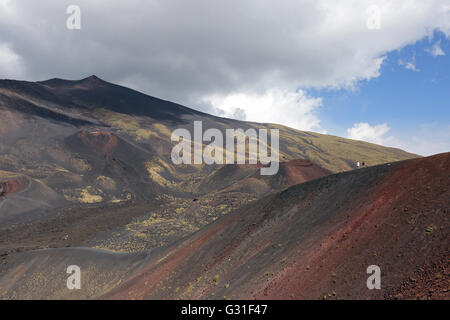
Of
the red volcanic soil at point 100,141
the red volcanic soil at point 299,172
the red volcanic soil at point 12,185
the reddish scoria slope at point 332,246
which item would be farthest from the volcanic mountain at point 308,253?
the red volcanic soil at point 100,141

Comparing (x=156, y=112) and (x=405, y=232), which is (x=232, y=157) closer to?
(x=156, y=112)

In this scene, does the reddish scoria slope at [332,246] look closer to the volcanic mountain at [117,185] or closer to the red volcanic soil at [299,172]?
the volcanic mountain at [117,185]

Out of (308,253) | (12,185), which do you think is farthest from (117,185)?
(308,253)

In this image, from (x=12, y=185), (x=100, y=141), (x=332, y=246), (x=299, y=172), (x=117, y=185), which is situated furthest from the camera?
(x=100, y=141)

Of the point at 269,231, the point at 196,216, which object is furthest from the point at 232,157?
the point at 269,231

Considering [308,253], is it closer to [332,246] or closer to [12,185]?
[332,246]
